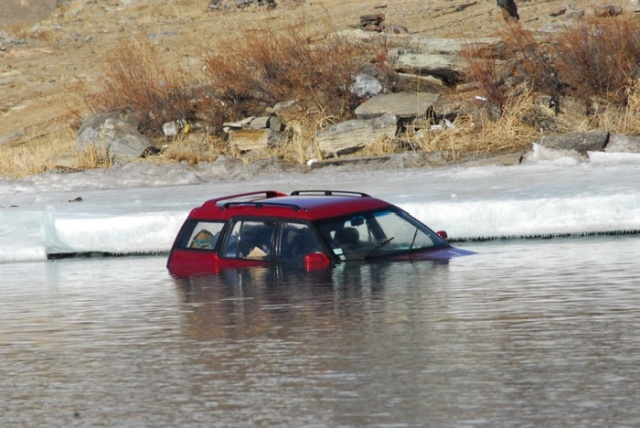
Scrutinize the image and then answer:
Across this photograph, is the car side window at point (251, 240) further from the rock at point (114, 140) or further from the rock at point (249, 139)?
the rock at point (114, 140)

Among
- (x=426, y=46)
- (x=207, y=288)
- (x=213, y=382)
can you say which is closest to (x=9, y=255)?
(x=207, y=288)

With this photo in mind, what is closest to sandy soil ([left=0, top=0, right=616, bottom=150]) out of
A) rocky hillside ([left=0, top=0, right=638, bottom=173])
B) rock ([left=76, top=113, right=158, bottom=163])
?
rocky hillside ([left=0, top=0, right=638, bottom=173])

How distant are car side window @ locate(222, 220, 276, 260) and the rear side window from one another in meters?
0.23

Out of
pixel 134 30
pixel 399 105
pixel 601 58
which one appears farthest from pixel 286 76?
pixel 134 30

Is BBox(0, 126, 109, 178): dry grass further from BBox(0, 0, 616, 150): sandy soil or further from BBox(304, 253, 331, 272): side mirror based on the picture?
BBox(304, 253, 331, 272): side mirror

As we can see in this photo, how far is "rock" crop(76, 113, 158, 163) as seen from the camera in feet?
96.9

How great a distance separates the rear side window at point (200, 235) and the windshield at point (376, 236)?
4.86ft

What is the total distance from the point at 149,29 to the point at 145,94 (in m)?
24.1

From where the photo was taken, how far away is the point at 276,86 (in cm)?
3209

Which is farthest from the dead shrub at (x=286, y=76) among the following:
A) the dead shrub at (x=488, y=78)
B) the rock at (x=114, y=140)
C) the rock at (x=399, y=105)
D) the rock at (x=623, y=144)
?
the rock at (x=623, y=144)

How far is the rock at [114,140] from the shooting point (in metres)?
29.5

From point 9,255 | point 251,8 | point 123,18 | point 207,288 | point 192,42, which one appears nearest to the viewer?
point 207,288

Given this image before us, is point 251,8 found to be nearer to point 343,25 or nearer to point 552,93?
point 343,25

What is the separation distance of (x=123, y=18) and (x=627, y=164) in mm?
41611
